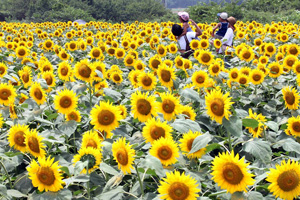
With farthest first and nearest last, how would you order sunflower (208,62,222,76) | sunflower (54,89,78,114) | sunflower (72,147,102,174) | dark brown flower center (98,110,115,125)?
1. sunflower (208,62,222,76)
2. sunflower (54,89,78,114)
3. dark brown flower center (98,110,115,125)
4. sunflower (72,147,102,174)

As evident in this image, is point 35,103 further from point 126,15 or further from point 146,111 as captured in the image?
point 126,15

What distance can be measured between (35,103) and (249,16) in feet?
56.4

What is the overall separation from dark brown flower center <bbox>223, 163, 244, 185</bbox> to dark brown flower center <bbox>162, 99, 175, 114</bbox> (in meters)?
0.86

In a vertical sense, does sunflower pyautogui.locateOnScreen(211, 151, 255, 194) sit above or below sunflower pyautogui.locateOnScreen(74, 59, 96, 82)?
above

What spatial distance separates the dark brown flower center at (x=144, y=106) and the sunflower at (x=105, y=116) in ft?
0.63

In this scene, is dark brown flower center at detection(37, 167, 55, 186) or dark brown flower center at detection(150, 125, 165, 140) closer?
dark brown flower center at detection(37, 167, 55, 186)

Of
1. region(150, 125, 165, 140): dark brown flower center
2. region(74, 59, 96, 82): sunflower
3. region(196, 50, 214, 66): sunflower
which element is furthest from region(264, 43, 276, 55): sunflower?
region(150, 125, 165, 140): dark brown flower center

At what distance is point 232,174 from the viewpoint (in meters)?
1.66

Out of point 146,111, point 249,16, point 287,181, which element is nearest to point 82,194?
point 146,111

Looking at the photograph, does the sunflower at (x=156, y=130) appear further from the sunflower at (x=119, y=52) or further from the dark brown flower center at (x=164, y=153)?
the sunflower at (x=119, y=52)

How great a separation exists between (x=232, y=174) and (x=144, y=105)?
3.14 ft

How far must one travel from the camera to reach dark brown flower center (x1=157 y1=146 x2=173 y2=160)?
6.58 ft

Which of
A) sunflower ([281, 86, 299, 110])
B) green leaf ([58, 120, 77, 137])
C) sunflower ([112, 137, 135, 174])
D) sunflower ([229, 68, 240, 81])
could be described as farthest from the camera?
sunflower ([229, 68, 240, 81])

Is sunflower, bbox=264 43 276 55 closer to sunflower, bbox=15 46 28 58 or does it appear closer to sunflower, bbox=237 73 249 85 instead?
sunflower, bbox=237 73 249 85
